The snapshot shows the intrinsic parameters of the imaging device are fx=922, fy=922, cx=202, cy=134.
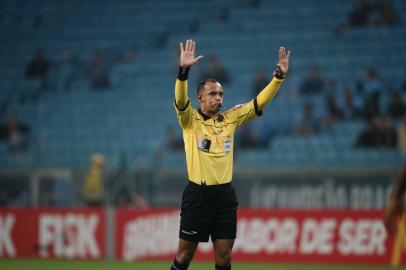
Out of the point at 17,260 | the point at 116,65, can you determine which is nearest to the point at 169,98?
the point at 116,65

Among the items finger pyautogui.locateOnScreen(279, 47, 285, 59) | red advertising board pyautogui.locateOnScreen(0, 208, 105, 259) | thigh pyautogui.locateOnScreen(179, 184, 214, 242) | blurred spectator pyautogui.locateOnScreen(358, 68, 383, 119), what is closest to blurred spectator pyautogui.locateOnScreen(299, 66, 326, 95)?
blurred spectator pyautogui.locateOnScreen(358, 68, 383, 119)

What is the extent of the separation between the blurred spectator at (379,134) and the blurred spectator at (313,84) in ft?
7.35

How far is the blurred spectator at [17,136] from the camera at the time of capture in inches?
861

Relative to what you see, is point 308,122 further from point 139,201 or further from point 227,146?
point 227,146

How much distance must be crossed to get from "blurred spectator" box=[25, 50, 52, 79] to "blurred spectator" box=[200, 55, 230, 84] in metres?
5.31

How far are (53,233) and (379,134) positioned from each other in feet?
22.2

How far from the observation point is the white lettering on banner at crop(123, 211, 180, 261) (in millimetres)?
16844

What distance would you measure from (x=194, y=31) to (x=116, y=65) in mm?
2414

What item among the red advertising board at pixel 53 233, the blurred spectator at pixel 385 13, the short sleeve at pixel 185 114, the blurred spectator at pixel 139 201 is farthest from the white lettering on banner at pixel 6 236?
the blurred spectator at pixel 385 13

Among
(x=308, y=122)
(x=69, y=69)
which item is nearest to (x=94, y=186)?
(x=308, y=122)

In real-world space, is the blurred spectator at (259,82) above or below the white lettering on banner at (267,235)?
above

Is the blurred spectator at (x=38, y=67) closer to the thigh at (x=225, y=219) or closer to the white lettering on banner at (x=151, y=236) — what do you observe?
the white lettering on banner at (x=151, y=236)

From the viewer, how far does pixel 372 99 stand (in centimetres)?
2047

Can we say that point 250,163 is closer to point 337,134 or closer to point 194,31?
point 337,134
